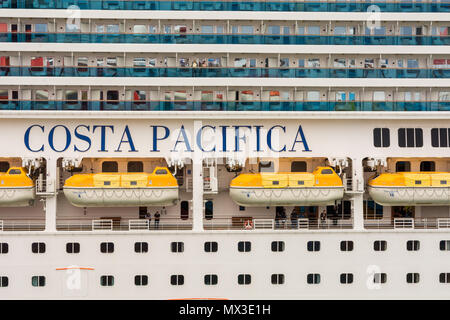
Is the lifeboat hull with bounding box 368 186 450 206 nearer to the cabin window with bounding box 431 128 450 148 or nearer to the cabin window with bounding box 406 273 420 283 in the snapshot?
the cabin window with bounding box 431 128 450 148

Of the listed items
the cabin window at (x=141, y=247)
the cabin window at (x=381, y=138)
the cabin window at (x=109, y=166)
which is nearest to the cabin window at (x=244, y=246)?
the cabin window at (x=141, y=247)

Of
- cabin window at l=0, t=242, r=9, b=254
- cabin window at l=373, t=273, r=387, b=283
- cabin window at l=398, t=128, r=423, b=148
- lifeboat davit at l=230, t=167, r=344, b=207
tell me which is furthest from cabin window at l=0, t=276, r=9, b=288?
cabin window at l=398, t=128, r=423, b=148

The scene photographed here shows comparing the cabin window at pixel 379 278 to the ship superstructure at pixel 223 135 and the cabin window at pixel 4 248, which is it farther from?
the cabin window at pixel 4 248

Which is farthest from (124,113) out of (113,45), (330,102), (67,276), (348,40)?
(348,40)

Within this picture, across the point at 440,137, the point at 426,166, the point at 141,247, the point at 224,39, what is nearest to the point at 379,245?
the point at 426,166

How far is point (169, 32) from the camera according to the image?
1822cm

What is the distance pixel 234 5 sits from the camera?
18.2 metres

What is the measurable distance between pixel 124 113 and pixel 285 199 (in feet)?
21.1

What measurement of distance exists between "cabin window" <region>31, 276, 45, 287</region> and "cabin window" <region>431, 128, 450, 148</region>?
14802 millimetres

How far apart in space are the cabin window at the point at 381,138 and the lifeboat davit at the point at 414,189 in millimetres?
1174

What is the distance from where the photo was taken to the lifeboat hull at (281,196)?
17.8m

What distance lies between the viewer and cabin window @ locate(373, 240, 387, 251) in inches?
706

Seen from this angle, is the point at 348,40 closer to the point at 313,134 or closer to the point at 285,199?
the point at 313,134

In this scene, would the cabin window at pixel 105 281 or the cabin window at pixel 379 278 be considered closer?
the cabin window at pixel 105 281
